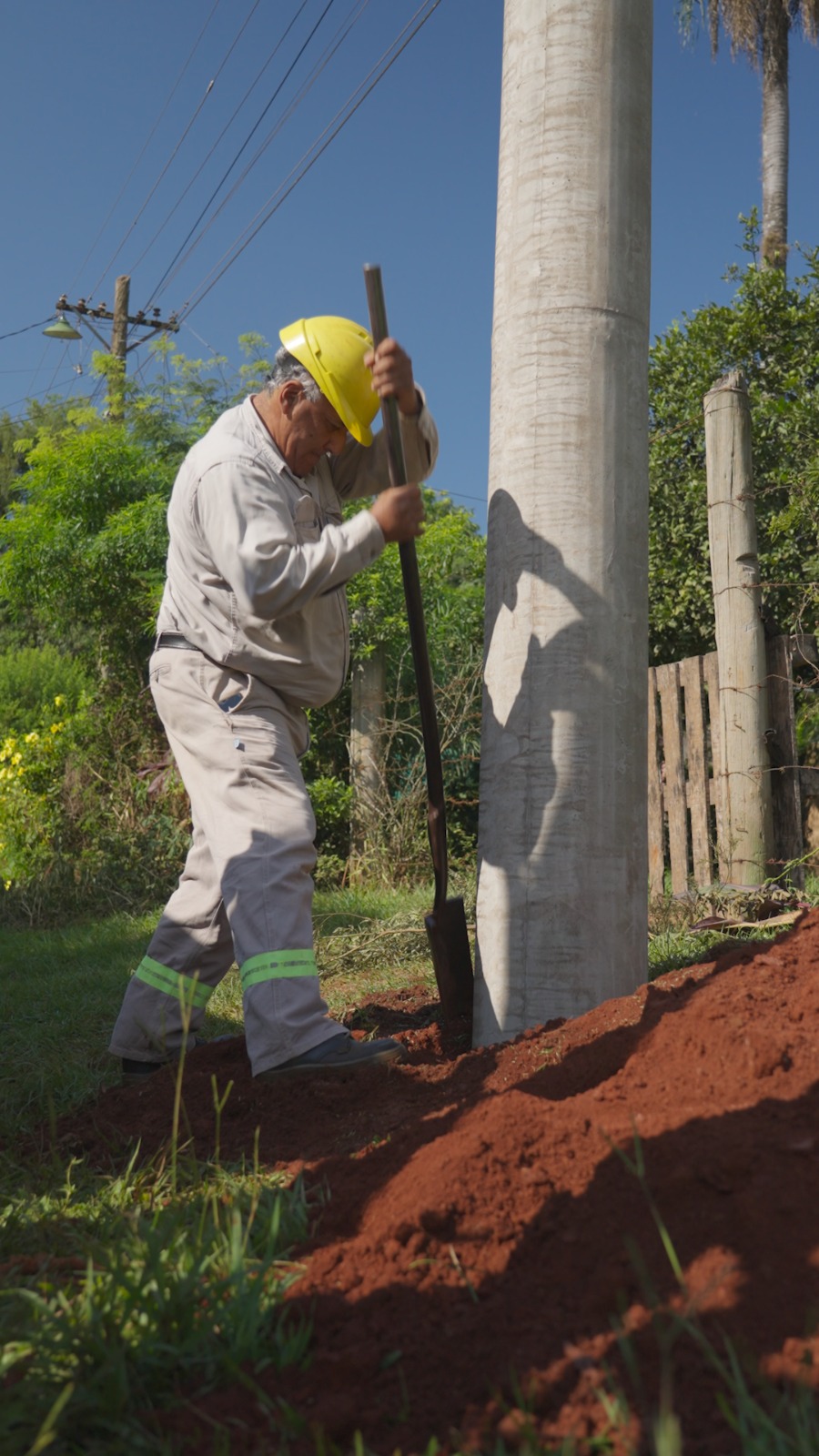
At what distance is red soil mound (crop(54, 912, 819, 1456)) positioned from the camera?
4.40ft

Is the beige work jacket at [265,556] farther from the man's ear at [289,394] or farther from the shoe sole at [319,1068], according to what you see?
the shoe sole at [319,1068]

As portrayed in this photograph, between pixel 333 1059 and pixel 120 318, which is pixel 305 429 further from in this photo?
pixel 120 318

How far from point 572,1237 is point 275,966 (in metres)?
Answer: 1.47

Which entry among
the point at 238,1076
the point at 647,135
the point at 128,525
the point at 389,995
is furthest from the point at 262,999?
the point at 128,525

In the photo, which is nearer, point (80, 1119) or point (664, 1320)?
point (664, 1320)

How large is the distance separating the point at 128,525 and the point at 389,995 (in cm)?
678

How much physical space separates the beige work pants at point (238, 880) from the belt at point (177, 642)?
0.07 ft

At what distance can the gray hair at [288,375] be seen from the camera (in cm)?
330

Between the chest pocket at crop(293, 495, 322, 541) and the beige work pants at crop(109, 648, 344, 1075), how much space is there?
0.45 m

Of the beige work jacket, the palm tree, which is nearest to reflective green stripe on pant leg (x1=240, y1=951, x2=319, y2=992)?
the beige work jacket

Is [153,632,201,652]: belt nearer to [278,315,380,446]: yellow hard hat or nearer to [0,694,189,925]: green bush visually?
[278,315,380,446]: yellow hard hat

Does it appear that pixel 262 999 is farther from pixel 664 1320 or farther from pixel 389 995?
pixel 664 1320

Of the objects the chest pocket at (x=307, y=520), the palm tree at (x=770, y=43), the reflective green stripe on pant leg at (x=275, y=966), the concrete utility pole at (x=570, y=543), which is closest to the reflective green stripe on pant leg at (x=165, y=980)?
the reflective green stripe on pant leg at (x=275, y=966)

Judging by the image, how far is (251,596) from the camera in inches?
120
